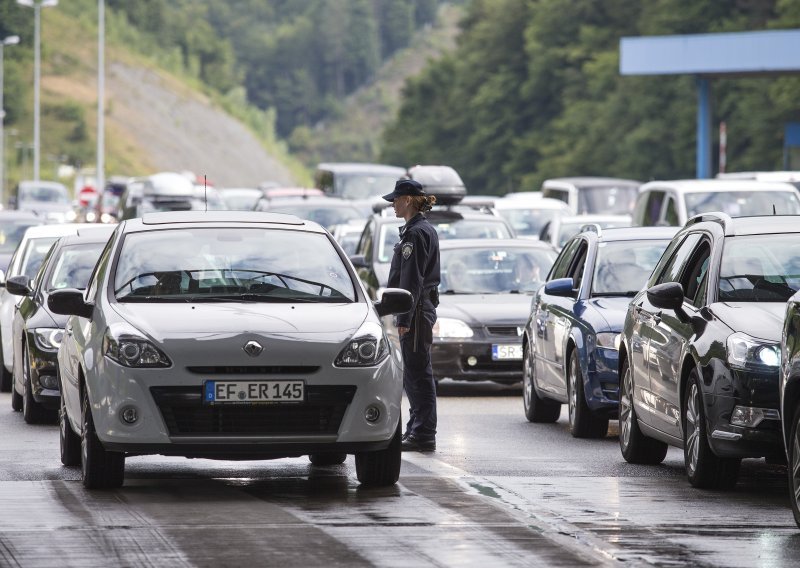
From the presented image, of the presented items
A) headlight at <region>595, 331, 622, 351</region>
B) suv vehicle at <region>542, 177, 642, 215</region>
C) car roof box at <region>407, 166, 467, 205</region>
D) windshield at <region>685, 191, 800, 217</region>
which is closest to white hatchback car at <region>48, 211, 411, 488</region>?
headlight at <region>595, 331, 622, 351</region>

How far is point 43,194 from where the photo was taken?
70.3 metres

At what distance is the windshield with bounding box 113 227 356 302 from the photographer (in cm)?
1145

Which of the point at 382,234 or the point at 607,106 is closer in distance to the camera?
the point at 382,234

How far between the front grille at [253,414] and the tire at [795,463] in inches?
92.1

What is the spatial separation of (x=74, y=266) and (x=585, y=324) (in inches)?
185

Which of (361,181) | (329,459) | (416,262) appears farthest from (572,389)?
(361,181)

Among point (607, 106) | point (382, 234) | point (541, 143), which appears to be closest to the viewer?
point (382, 234)

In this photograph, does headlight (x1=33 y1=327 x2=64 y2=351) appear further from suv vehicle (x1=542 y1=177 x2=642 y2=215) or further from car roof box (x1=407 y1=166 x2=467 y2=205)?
suv vehicle (x1=542 y1=177 x2=642 y2=215)

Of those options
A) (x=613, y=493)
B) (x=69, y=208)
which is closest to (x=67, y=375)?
(x=613, y=493)

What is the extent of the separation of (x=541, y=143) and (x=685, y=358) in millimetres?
94832

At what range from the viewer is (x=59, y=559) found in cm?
855

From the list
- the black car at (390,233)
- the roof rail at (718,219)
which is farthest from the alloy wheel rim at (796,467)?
the black car at (390,233)

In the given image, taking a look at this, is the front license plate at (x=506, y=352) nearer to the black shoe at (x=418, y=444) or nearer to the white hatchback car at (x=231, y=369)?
the black shoe at (x=418, y=444)

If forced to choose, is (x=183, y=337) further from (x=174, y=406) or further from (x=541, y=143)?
(x=541, y=143)
